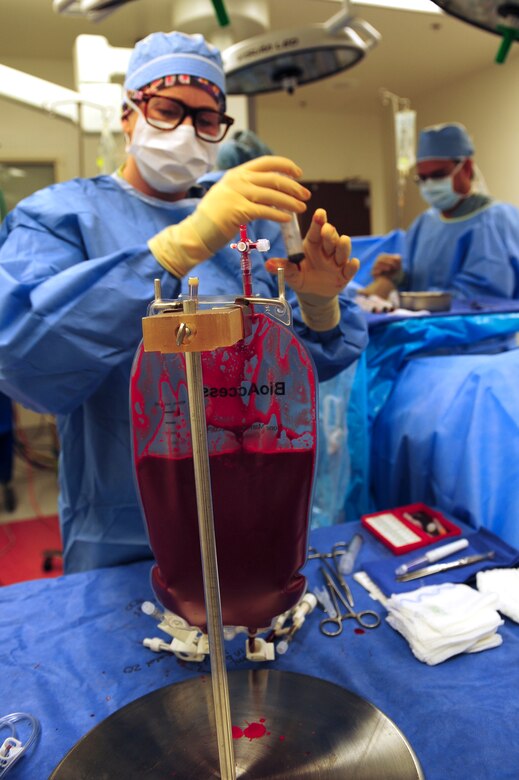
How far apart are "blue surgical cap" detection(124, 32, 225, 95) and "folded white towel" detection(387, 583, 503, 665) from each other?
102cm

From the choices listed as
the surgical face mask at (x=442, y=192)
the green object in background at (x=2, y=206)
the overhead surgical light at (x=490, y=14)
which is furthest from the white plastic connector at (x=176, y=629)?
the surgical face mask at (x=442, y=192)

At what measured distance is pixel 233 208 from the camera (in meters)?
0.75

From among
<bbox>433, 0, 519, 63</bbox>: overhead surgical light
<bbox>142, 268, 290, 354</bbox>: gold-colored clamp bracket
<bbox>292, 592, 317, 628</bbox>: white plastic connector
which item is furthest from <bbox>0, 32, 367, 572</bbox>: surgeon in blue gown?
<bbox>433, 0, 519, 63</bbox>: overhead surgical light

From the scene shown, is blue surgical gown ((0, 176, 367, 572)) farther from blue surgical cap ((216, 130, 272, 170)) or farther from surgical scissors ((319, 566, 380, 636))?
blue surgical cap ((216, 130, 272, 170))

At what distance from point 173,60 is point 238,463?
843mm

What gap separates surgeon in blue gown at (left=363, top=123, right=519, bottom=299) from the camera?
245 cm

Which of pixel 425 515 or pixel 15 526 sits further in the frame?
pixel 15 526

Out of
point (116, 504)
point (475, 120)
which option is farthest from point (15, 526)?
point (475, 120)

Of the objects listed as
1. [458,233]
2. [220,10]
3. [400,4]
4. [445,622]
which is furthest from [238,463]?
[400,4]

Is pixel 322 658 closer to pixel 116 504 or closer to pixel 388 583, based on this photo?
pixel 388 583

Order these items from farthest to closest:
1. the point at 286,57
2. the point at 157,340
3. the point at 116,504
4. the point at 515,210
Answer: the point at 515,210
the point at 286,57
the point at 116,504
the point at 157,340

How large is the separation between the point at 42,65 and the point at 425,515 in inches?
121

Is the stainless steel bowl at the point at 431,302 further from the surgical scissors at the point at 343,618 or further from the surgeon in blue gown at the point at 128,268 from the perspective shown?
the surgical scissors at the point at 343,618

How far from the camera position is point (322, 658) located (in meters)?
0.79
